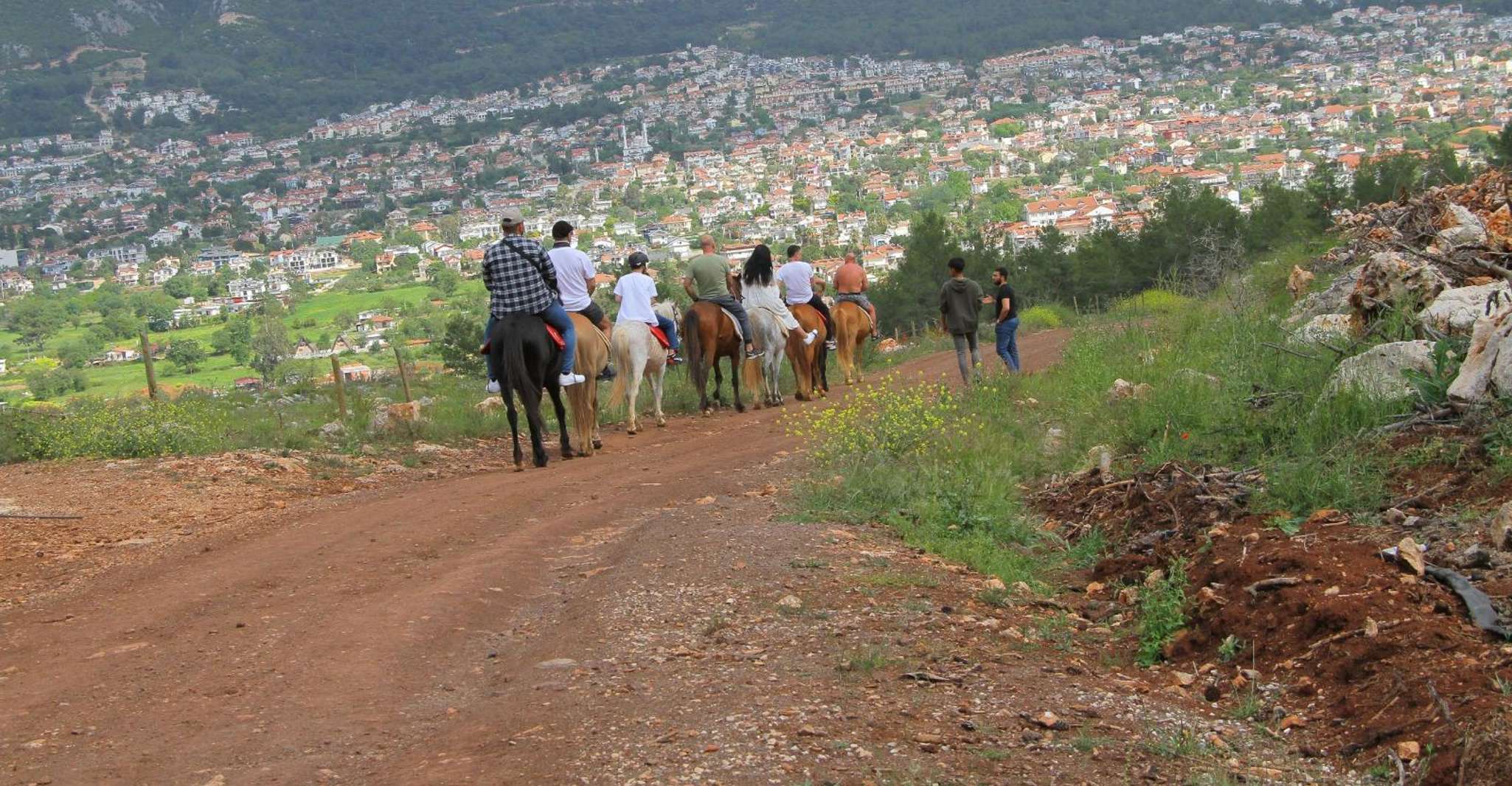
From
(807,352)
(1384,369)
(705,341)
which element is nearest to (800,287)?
(807,352)

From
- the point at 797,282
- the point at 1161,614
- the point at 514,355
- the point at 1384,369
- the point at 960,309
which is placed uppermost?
the point at 797,282

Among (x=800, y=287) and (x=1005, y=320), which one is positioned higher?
(x=800, y=287)

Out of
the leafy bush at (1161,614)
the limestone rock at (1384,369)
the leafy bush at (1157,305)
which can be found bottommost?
the leafy bush at (1161,614)

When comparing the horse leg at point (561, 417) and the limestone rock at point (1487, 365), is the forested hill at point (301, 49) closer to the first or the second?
the horse leg at point (561, 417)

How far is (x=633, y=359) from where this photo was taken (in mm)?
16109

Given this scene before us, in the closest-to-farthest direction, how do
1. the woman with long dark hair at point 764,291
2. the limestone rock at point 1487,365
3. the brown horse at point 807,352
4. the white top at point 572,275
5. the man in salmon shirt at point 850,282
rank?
the limestone rock at point 1487,365
the white top at point 572,275
the woman with long dark hair at point 764,291
the brown horse at point 807,352
the man in salmon shirt at point 850,282

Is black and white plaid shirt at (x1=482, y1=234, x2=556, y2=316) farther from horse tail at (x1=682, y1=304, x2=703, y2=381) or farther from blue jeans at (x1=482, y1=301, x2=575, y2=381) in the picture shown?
horse tail at (x1=682, y1=304, x2=703, y2=381)

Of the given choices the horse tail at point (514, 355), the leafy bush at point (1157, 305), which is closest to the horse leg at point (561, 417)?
the horse tail at point (514, 355)

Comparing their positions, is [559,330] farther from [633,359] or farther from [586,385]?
[633,359]

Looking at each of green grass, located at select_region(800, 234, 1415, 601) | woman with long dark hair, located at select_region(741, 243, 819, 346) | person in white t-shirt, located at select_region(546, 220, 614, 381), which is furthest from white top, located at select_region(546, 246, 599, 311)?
woman with long dark hair, located at select_region(741, 243, 819, 346)

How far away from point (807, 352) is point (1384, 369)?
33.7ft

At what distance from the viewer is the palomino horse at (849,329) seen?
20344mm

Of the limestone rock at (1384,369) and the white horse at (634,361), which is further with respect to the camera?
the white horse at (634,361)

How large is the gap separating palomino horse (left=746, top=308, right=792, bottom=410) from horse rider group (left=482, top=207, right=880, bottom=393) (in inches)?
4.7
